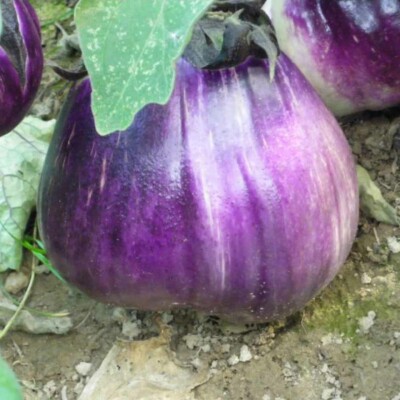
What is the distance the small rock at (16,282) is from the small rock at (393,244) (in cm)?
61

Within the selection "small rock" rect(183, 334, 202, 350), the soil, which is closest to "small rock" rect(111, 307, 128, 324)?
the soil

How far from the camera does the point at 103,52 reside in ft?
2.99

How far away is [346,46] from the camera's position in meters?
1.36

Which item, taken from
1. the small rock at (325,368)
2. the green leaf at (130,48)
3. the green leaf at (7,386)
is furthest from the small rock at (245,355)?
the green leaf at (7,386)

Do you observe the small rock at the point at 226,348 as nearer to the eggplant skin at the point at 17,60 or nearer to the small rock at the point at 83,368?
the small rock at the point at 83,368

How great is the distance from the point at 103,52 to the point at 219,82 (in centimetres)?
23

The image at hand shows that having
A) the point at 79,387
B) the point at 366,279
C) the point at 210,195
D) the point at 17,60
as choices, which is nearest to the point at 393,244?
the point at 366,279

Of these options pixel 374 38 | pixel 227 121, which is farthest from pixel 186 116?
pixel 374 38

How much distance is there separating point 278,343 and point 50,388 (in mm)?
350

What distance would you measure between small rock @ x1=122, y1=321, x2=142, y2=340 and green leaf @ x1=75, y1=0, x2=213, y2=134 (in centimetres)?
53

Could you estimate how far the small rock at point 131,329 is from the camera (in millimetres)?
1338

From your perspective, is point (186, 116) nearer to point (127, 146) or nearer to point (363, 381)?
point (127, 146)

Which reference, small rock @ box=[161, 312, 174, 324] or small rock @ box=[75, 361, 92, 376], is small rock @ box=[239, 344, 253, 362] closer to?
small rock @ box=[161, 312, 174, 324]

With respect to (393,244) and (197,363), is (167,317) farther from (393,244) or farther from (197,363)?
(393,244)
